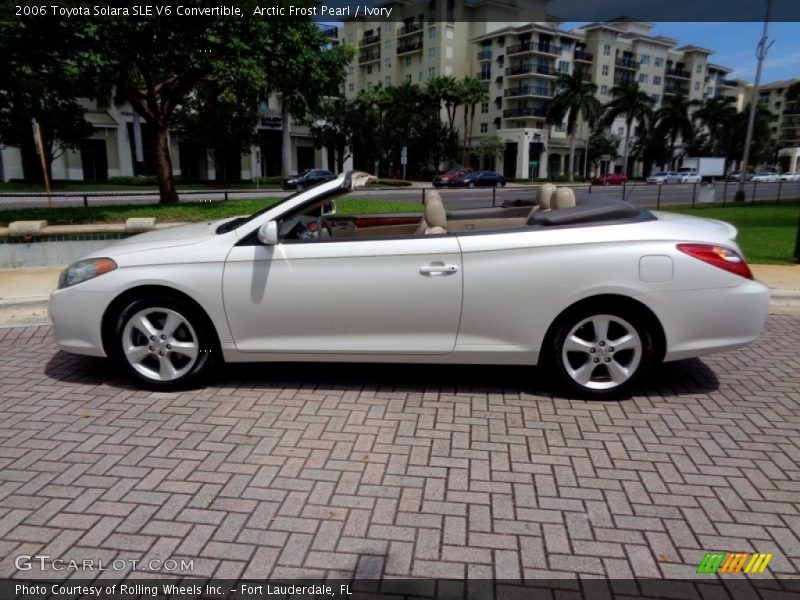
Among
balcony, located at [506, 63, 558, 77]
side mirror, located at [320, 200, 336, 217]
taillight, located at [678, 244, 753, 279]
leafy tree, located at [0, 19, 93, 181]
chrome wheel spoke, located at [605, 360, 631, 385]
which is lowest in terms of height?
chrome wheel spoke, located at [605, 360, 631, 385]

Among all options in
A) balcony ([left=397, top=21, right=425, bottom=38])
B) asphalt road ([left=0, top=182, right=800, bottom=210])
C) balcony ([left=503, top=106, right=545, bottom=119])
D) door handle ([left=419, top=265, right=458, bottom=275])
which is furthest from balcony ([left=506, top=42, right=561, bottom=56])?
door handle ([left=419, top=265, right=458, bottom=275])

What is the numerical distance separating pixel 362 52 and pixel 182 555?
91.1m

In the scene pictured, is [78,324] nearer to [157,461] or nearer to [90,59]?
[157,461]

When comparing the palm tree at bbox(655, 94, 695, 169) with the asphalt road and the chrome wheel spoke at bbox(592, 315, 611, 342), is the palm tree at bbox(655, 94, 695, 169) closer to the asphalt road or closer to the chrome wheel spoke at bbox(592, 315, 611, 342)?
the asphalt road

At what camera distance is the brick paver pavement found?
8.87ft

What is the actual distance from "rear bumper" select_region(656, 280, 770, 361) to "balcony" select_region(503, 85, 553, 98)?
244 ft

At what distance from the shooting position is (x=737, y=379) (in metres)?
4.90

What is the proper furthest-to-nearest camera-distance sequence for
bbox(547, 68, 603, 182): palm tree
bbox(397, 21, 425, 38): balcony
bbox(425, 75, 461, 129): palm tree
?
bbox(397, 21, 425, 38): balcony
bbox(547, 68, 603, 182): palm tree
bbox(425, 75, 461, 129): palm tree

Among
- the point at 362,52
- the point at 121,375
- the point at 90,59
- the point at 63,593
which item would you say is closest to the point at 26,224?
the point at 90,59

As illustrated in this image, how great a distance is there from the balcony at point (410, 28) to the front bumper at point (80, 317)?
8099cm

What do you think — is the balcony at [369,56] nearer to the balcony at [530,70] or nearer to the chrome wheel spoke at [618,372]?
the balcony at [530,70]

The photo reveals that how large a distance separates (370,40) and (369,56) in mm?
2172

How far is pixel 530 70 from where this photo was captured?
7350 cm

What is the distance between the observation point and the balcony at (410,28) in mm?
77688
